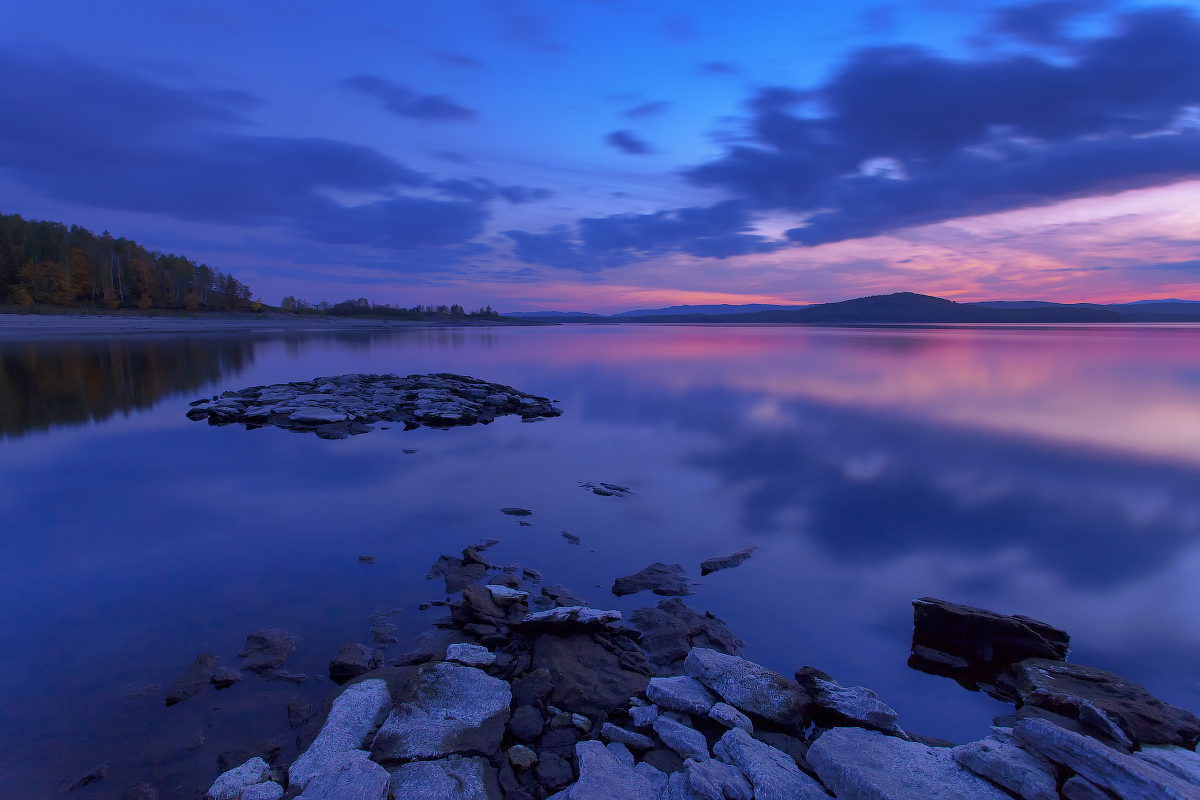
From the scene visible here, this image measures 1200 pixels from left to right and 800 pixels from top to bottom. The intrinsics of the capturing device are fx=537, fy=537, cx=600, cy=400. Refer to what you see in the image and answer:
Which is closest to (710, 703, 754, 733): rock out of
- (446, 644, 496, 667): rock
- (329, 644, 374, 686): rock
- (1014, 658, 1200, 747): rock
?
(446, 644, 496, 667): rock

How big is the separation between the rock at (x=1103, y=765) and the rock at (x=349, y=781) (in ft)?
9.89

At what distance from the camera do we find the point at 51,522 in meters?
6.13

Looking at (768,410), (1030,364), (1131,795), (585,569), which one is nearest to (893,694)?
(1131,795)

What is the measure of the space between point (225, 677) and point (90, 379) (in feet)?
68.8

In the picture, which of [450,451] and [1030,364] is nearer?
[450,451]

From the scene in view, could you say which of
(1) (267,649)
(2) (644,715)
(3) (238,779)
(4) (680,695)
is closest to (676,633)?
(4) (680,695)

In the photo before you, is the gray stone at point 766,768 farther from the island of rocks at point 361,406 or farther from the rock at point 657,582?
the island of rocks at point 361,406

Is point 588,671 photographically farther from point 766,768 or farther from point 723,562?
point 723,562

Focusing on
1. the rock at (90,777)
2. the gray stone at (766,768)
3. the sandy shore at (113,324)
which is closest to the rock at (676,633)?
the gray stone at (766,768)

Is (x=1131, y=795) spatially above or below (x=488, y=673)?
above

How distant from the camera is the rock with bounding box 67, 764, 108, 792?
2.57m

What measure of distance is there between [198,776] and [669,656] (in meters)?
2.72

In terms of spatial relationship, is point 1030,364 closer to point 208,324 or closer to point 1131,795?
point 1131,795

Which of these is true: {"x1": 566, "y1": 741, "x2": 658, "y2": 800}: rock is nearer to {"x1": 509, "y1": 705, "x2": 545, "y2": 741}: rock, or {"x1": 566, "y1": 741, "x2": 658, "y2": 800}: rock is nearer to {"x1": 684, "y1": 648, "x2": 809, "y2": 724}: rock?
{"x1": 509, "y1": 705, "x2": 545, "y2": 741}: rock
